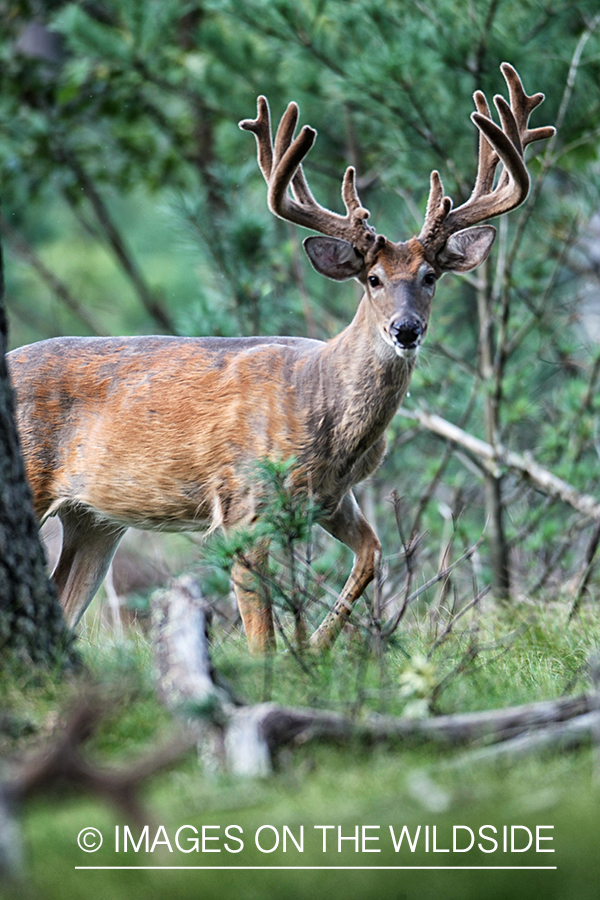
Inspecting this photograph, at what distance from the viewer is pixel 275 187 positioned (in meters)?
5.02

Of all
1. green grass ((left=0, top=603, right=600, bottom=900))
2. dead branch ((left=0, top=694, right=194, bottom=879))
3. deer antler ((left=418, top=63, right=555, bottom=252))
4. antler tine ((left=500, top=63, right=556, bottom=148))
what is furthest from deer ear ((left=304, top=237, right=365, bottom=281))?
dead branch ((left=0, top=694, right=194, bottom=879))

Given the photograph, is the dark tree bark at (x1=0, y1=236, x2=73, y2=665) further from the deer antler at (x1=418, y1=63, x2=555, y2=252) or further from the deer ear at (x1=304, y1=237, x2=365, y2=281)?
the deer antler at (x1=418, y1=63, x2=555, y2=252)

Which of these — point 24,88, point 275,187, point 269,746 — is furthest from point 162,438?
point 24,88

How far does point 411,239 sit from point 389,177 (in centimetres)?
310

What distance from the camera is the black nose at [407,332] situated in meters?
4.75

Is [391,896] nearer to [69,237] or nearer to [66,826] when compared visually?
[66,826]

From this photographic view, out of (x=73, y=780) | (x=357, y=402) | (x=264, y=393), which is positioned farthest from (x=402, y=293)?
(x=73, y=780)

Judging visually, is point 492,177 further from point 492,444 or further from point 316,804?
→ point 316,804

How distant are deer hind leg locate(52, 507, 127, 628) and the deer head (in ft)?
6.10

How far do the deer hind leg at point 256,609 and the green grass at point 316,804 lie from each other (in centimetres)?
83

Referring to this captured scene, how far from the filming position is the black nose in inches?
187

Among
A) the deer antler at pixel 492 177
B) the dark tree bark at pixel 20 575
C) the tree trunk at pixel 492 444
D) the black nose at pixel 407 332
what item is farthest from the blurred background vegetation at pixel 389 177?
the dark tree bark at pixel 20 575

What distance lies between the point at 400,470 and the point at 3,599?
617 centimetres

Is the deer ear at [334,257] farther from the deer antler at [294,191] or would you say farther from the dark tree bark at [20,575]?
the dark tree bark at [20,575]
